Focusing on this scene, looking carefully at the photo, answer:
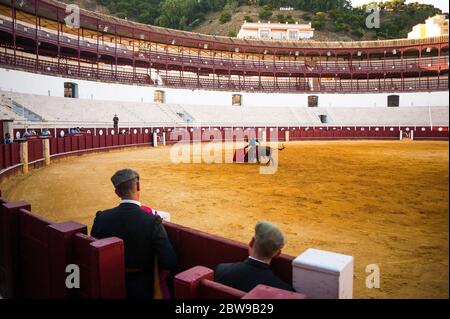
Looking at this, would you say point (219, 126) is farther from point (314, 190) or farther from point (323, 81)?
point (314, 190)

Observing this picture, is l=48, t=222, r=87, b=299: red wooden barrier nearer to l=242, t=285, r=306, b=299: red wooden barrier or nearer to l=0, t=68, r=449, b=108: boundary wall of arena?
l=242, t=285, r=306, b=299: red wooden barrier

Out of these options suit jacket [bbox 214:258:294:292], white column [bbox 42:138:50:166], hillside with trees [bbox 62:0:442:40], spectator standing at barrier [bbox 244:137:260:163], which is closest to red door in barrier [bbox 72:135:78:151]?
white column [bbox 42:138:50:166]

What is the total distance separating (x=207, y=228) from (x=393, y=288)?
8.72 feet

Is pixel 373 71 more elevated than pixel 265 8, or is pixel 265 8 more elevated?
pixel 265 8

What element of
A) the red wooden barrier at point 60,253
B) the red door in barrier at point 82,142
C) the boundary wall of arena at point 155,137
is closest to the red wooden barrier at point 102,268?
the red wooden barrier at point 60,253

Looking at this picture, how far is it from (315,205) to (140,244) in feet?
15.2

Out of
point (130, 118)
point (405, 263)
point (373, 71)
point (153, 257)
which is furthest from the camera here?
point (373, 71)

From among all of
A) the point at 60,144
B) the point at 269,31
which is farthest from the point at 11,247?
the point at 269,31

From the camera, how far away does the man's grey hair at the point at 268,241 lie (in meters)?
1.96

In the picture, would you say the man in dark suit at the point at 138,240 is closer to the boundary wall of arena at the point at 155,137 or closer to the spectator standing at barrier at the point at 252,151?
the boundary wall of arena at the point at 155,137

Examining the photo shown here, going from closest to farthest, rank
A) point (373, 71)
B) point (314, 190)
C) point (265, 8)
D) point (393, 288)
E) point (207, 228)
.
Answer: point (393, 288), point (207, 228), point (314, 190), point (373, 71), point (265, 8)

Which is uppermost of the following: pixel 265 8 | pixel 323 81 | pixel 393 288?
pixel 265 8

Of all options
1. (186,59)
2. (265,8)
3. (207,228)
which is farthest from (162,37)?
(265,8)

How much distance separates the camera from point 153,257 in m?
2.57
